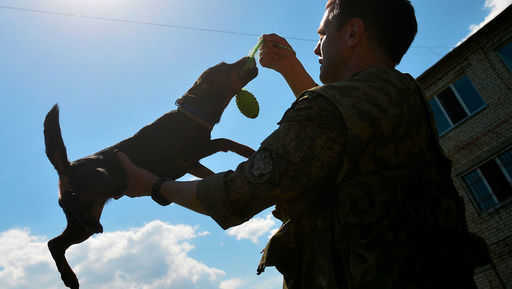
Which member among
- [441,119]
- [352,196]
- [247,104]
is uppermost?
[441,119]

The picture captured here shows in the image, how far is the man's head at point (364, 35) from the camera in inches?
60.6

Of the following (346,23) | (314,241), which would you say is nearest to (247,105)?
(346,23)

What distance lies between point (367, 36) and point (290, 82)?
0.85 m

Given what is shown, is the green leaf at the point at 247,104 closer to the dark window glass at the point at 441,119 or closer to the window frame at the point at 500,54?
the dark window glass at the point at 441,119

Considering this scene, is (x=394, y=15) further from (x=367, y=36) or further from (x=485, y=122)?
(x=485, y=122)

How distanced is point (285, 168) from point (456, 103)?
10772 mm

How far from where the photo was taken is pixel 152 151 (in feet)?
8.45

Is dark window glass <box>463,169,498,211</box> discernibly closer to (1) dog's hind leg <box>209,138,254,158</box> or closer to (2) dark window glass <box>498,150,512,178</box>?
(2) dark window glass <box>498,150,512,178</box>

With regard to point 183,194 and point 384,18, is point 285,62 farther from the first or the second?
point 183,194

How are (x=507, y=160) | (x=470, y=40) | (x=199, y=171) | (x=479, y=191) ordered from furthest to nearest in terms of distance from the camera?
(x=470, y=40) → (x=479, y=191) → (x=507, y=160) → (x=199, y=171)

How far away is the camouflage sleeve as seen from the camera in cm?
99

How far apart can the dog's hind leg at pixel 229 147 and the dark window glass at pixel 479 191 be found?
833cm

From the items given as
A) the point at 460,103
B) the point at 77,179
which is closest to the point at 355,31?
the point at 77,179

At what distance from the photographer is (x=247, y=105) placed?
9.36 feet
